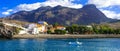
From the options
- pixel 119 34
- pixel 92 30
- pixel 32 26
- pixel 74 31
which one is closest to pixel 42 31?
pixel 32 26

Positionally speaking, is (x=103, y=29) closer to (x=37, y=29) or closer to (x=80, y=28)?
(x=80, y=28)

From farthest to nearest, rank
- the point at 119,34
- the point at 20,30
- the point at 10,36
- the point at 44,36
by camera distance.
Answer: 1. the point at 119,34
2. the point at 20,30
3. the point at 44,36
4. the point at 10,36

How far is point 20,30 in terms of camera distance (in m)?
169

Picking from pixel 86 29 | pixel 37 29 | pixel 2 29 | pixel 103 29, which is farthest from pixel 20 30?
pixel 103 29

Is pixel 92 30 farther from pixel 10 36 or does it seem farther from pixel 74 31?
pixel 10 36

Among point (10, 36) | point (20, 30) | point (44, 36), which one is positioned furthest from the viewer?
point (20, 30)

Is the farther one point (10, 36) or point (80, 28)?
point (80, 28)

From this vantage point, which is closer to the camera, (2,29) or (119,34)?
(2,29)

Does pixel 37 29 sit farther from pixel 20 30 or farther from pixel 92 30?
pixel 92 30

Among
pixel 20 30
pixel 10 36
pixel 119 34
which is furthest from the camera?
pixel 119 34

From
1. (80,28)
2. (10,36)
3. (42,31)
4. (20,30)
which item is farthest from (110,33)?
(10,36)

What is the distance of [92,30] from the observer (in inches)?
7633

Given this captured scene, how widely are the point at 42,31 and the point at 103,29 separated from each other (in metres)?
39.6

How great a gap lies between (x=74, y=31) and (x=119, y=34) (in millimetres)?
27854
